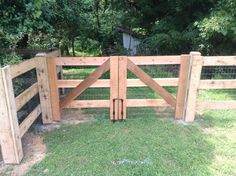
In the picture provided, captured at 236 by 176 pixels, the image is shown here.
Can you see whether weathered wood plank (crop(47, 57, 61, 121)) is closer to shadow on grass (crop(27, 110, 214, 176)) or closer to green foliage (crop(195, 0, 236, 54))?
shadow on grass (crop(27, 110, 214, 176))

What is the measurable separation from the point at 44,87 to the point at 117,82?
4.01ft

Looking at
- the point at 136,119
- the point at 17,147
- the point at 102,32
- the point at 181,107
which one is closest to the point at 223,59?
the point at 181,107

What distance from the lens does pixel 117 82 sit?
443 cm

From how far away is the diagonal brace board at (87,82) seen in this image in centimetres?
436

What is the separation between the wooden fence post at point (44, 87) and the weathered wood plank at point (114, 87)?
106cm

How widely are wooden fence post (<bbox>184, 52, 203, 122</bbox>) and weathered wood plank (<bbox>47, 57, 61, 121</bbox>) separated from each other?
2.25 meters

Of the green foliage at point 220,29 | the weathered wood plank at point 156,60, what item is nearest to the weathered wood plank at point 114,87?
the weathered wood plank at point 156,60

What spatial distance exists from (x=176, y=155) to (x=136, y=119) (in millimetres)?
1303

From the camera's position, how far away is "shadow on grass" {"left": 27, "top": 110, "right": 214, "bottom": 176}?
3.28 m

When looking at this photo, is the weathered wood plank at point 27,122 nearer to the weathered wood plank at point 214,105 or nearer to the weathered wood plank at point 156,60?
the weathered wood plank at point 156,60

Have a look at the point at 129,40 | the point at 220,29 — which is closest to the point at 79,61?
the point at 220,29

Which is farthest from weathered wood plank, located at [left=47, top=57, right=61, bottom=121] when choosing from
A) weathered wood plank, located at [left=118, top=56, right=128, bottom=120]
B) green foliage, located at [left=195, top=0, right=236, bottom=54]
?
green foliage, located at [left=195, top=0, right=236, bottom=54]

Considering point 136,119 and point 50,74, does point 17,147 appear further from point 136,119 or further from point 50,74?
point 136,119

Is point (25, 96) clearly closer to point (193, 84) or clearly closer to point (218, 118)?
point (193, 84)
